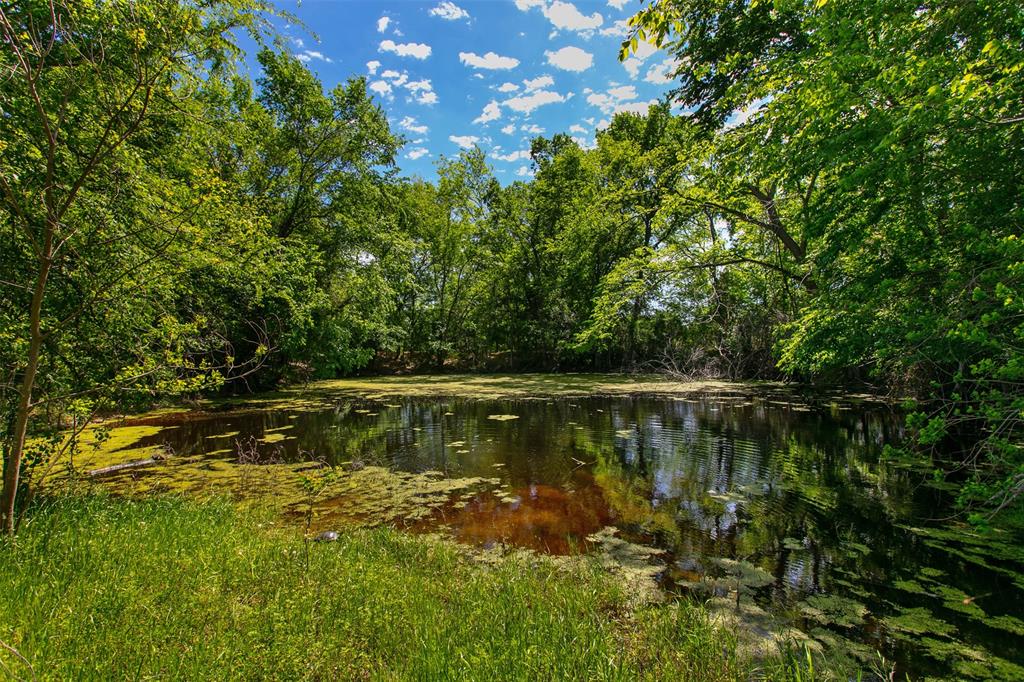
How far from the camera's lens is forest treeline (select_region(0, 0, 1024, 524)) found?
3580mm

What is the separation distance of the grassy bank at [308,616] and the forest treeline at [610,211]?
3.70 feet

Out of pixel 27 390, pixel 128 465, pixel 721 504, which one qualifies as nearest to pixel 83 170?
pixel 27 390

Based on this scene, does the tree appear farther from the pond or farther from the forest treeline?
the pond

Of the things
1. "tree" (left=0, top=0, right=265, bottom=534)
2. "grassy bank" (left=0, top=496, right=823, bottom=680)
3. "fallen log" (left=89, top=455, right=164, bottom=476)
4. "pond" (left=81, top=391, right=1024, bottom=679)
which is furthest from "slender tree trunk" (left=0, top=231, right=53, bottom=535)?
"fallen log" (left=89, top=455, right=164, bottom=476)

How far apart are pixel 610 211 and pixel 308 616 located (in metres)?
24.2

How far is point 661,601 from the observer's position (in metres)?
3.63

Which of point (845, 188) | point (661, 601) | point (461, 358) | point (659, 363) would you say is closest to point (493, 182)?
point (461, 358)

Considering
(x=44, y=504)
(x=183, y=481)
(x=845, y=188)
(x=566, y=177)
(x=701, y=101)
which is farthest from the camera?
(x=566, y=177)

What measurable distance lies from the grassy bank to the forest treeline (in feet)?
3.70

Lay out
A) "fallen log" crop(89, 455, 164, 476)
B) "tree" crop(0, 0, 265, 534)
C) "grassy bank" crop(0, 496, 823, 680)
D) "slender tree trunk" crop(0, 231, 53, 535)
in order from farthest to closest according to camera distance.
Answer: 1. "fallen log" crop(89, 455, 164, 476)
2. "tree" crop(0, 0, 265, 534)
3. "slender tree trunk" crop(0, 231, 53, 535)
4. "grassy bank" crop(0, 496, 823, 680)

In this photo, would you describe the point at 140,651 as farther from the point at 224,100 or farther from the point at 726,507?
the point at 224,100

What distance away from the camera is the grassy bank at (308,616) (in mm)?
2395

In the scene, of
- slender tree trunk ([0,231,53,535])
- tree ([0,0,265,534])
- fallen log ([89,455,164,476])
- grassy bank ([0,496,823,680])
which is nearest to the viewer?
grassy bank ([0,496,823,680])

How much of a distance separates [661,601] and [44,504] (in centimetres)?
640
